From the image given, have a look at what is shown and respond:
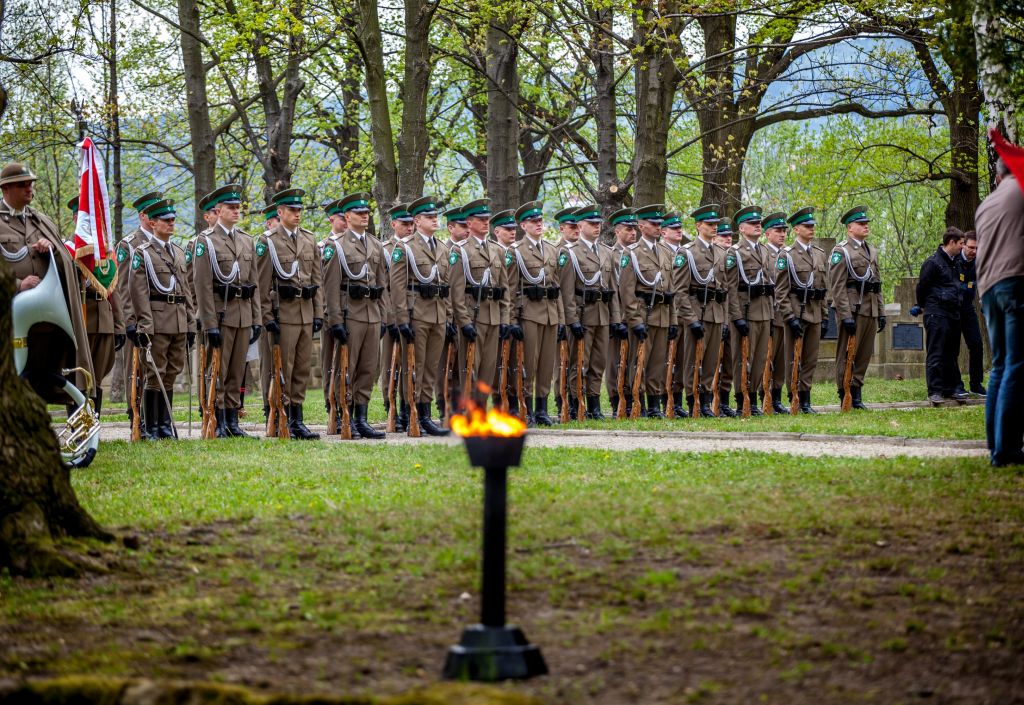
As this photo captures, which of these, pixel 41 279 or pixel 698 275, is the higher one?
pixel 698 275

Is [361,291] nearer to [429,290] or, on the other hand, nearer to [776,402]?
[429,290]

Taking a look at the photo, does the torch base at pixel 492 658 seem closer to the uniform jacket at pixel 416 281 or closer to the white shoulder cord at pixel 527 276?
the uniform jacket at pixel 416 281

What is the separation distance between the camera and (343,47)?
3173 cm

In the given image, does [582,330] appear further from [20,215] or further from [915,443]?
[20,215]

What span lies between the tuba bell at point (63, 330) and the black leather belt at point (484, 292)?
222 inches

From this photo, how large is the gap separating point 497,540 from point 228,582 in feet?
6.16

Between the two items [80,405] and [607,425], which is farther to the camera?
[607,425]

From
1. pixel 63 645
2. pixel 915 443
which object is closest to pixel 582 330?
pixel 915 443

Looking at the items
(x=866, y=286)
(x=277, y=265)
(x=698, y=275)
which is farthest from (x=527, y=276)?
(x=866, y=286)

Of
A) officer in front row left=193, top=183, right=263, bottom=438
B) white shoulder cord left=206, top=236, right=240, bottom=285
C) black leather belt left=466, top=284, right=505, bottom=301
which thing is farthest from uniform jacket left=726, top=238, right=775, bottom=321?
white shoulder cord left=206, top=236, right=240, bottom=285

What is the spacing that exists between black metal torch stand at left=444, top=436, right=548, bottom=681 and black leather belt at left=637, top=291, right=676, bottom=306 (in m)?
12.8

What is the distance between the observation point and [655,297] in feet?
56.6

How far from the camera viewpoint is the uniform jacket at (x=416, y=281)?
1477cm

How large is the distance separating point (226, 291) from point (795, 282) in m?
7.93
